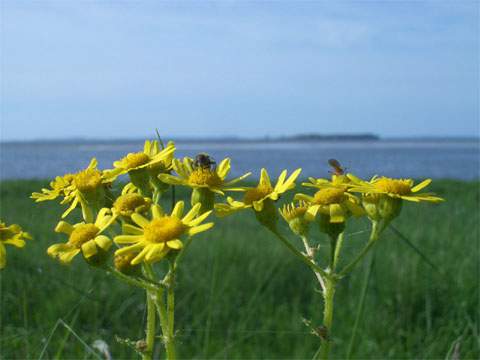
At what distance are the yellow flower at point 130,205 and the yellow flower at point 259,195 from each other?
0.22m

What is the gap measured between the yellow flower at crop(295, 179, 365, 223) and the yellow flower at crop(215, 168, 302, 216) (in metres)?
0.06

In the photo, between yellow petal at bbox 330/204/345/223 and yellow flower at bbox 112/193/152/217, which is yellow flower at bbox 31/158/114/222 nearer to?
yellow flower at bbox 112/193/152/217

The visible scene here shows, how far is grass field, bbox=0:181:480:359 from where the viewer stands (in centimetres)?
442

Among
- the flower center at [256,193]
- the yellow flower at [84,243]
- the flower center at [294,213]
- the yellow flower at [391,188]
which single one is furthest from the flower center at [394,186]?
the yellow flower at [84,243]

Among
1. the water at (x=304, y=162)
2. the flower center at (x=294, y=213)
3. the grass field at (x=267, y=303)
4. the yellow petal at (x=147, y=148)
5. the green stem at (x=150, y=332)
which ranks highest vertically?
the yellow petal at (x=147, y=148)

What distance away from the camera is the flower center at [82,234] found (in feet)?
5.38

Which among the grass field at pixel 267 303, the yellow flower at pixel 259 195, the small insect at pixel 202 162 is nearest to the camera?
the yellow flower at pixel 259 195

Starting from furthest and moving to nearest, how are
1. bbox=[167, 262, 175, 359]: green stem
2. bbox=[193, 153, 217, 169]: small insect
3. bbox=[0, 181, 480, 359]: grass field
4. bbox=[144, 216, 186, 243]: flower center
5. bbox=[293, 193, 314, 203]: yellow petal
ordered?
bbox=[0, 181, 480, 359]: grass field
bbox=[193, 153, 217, 169]: small insect
bbox=[293, 193, 314, 203]: yellow petal
bbox=[144, 216, 186, 243]: flower center
bbox=[167, 262, 175, 359]: green stem

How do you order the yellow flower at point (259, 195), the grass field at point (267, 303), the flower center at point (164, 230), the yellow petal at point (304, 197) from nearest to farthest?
the flower center at point (164, 230) → the yellow flower at point (259, 195) → the yellow petal at point (304, 197) → the grass field at point (267, 303)

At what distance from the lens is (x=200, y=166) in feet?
6.38

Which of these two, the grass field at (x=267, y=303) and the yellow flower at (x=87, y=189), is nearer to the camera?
the yellow flower at (x=87, y=189)

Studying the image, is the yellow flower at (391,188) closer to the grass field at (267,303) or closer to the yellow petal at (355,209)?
the yellow petal at (355,209)

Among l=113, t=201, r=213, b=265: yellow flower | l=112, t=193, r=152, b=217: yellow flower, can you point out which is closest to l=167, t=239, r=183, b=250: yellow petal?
l=113, t=201, r=213, b=265: yellow flower

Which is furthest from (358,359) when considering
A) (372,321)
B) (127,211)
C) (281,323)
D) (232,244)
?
(232,244)
